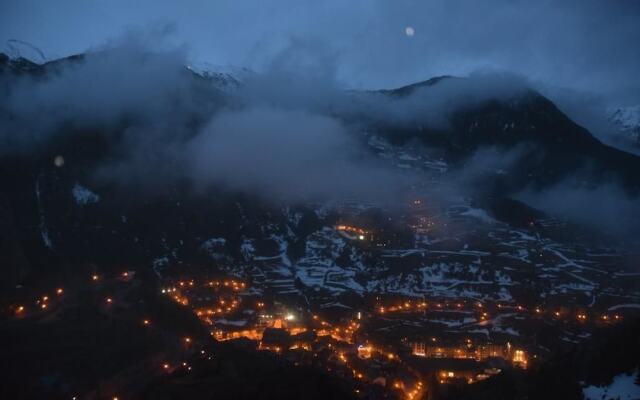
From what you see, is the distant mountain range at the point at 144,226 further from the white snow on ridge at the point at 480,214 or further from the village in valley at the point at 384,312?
the village in valley at the point at 384,312

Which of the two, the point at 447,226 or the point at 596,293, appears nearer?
the point at 596,293

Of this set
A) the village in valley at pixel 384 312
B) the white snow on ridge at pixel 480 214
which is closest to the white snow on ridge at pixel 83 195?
the village in valley at pixel 384 312

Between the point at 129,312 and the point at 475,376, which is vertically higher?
the point at 129,312

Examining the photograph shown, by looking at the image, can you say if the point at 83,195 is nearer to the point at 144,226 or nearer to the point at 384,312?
the point at 144,226

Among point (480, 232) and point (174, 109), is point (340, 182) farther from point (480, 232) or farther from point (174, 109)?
point (174, 109)

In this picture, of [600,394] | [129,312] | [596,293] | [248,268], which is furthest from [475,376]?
[248,268]

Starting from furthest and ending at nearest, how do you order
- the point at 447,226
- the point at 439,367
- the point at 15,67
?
the point at 15,67
the point at 447,226
the point at 439,367

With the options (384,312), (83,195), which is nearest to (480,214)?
(384,312)

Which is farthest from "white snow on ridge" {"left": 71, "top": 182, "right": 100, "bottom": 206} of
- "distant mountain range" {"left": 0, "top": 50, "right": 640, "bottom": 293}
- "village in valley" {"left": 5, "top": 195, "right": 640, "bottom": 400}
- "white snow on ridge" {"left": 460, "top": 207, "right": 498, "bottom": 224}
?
"white snow on ridge" {"left": 460, "top": 207, "right": 498, "bottom": 224}
